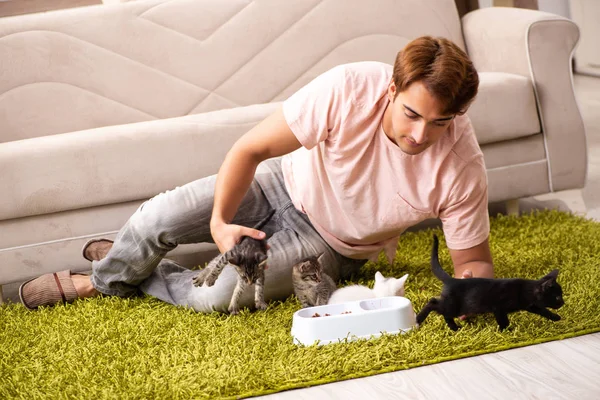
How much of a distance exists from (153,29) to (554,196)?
1639 mm

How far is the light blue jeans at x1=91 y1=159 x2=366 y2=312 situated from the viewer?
1853 millimetres

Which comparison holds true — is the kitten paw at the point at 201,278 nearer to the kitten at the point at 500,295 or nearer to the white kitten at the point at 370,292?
the white kitten at the point at 370,292

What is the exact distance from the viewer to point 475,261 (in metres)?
1.66

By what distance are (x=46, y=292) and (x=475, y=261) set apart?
1163mm

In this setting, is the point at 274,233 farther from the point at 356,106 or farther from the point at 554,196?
the point at 554,196

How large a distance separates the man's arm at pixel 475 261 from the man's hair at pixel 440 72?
0.35 m

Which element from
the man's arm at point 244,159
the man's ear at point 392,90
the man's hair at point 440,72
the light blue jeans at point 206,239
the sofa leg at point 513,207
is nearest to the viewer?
the man's hair at point 440,72

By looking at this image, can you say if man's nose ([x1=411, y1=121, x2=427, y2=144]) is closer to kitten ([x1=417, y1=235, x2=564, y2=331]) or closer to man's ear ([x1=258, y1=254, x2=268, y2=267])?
kitten ([x1=417, y1=235, x2=564, y2=331])

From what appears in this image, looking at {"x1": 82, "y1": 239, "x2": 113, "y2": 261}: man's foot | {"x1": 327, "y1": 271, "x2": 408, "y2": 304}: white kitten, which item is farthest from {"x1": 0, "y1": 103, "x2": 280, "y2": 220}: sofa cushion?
{"x1": 327, "y1": 271, "x2": 408, "y2": 304}: white kitten

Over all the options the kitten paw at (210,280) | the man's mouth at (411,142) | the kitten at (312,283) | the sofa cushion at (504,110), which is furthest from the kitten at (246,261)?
the sofa cushion at (504,110)

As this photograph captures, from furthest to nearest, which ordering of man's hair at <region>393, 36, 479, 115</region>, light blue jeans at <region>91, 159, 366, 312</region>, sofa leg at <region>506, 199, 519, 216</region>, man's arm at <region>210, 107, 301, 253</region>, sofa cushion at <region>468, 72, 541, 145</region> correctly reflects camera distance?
sofa leg at <region>506, 199, 519, 216</region>, sofa cushion at <region>468, 72, 541, 145</region>, light blue jeans at <region>91, 159, 366, 312</region>, man's arm at <region>210, 107, 301, 253</region>, man's hair at <region>393, 36, 479, 115</region>

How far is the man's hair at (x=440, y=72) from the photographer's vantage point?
141 centimetres

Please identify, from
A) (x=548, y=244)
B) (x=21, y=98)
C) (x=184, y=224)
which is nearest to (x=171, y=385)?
(x=184, y=224)

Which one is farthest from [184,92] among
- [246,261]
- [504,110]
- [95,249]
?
[246,261]
